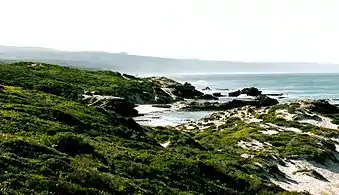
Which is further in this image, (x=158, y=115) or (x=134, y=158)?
(x=158, y=115)

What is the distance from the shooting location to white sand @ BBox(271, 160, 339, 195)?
39.3 meters

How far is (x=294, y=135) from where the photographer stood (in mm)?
60344

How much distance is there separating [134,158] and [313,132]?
38.4 m

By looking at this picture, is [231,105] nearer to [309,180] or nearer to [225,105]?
[225,105]

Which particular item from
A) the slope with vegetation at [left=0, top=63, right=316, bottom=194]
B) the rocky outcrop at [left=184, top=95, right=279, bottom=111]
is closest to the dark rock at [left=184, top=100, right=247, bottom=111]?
the rocky outcrop at [left=184, top=95, right=279, bottom=111]

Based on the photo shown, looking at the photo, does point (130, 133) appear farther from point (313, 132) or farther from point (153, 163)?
point (313, 132)

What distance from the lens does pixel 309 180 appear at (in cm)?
4212

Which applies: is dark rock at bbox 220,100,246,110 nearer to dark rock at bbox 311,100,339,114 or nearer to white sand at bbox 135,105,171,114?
white sand at bbox 135,105,171,114

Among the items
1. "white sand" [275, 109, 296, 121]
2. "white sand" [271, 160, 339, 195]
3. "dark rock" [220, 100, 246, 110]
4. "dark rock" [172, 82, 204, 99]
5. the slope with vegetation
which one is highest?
the slope with vegetation

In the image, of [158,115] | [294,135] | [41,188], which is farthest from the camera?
[158,115]

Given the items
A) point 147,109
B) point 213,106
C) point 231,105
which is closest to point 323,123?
point 231,105

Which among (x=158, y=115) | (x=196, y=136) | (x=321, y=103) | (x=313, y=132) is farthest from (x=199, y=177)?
(x=321, y=103)

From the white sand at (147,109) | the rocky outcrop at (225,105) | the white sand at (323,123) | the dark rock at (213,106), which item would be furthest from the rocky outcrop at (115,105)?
the white sand at (323,123)

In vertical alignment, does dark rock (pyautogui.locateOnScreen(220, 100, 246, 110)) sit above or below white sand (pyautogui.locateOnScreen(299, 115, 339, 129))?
below
